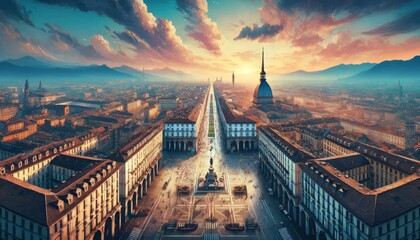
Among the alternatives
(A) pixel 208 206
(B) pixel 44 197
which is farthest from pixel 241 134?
(B) pixel 44 197

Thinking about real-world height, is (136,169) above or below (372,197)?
below

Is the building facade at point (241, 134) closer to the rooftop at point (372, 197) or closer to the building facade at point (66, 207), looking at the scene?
the building facade at point (66, 207)

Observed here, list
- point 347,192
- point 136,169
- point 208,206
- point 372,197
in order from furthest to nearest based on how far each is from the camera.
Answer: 1. point 136,169
2. point 208,206
3. point 347,192
4. point 372,197

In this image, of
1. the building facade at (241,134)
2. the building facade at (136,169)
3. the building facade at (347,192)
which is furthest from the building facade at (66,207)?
the building facade at (241,134)

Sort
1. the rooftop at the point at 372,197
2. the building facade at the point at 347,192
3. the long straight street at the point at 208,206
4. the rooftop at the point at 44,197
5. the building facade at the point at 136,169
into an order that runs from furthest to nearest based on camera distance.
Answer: the building facade at the point at 136,169 < the long straight street at the point at 208,206 < the rooftop at the point at 44,197 < the building facade at the point at 347,192 < the rooftop at the point at 372,197

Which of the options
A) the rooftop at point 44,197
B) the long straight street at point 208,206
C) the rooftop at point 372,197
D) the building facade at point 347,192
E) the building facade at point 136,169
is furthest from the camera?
the building facade at point 136,169

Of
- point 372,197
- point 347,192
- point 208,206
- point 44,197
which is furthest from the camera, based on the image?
point 208,206

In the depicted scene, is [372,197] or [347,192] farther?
[347,192]

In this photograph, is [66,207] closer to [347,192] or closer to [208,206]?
[208,206]

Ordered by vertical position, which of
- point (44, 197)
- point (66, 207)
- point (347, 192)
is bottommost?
point (66, 207)

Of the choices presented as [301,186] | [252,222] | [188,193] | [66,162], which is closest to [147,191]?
[188,193]

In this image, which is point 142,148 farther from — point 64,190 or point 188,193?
point 64,190

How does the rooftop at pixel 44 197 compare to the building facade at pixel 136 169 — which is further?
the building facade at pixel 136 169
